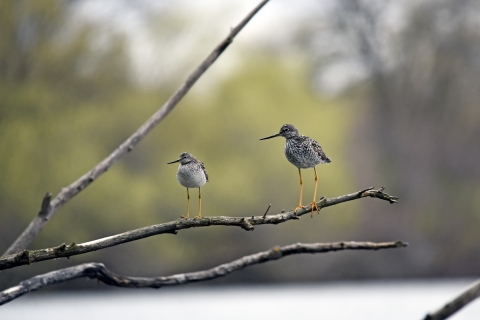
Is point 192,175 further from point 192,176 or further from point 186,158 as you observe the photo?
point 186,158

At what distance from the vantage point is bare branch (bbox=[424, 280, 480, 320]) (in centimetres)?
272

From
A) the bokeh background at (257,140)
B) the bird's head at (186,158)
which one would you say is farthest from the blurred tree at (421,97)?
the bird's head at (186,158)

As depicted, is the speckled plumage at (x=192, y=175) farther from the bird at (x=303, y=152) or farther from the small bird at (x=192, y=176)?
the bird at (x=303, y=152)

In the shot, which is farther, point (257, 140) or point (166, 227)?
point (257, 140)

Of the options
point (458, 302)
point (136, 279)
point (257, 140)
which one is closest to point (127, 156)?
point (257, 140)

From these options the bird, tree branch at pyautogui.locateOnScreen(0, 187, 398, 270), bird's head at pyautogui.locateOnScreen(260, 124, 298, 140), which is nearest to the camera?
tree branch at pyautogui.locateOnScreen(0, 187, 398, 270)

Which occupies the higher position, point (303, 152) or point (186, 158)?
point (186, 158)

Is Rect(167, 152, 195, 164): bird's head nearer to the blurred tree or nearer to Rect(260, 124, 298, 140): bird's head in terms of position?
Rect(260, 124, 298, 140): bird's head

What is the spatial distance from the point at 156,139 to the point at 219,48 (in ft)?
75.4

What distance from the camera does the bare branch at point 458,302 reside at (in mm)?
2725

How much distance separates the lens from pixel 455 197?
34375mm

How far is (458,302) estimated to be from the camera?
2.73 meters

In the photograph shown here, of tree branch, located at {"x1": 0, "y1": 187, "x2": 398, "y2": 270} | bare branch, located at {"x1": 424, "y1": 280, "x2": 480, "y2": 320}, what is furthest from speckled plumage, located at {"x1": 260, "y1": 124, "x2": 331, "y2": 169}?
bare branch, located at {"x1": 424, "y1": 280, "x2": 480, "y2": 320}

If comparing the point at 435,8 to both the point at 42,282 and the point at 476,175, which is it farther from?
the point at 42,282
